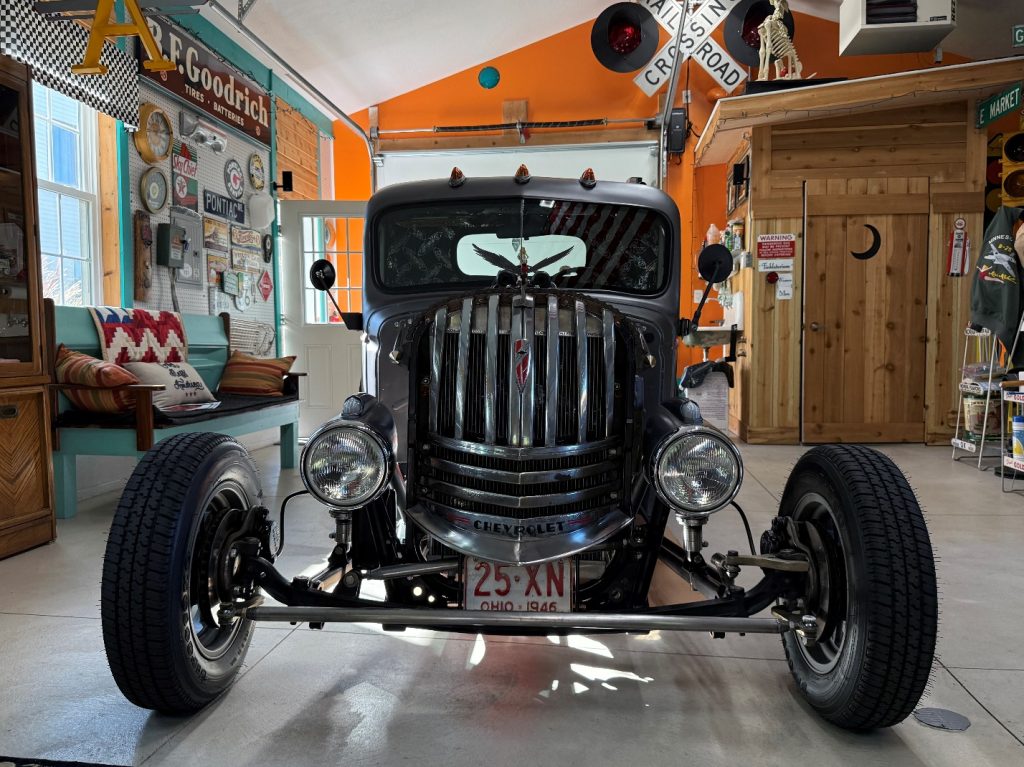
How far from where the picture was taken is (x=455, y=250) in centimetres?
257

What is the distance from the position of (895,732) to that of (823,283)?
17.1ft

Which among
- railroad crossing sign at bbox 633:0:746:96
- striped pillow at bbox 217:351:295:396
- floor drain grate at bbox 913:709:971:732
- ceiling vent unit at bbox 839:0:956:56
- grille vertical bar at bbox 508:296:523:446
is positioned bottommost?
floor drain grate at bbox 913:709:971:732

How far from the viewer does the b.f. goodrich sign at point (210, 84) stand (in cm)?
499

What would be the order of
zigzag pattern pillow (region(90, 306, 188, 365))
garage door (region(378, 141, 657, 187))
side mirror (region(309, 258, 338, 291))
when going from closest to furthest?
side mirror (region(309, 258, 338, 291)) < zigzag pattern pillow (region(90, 306, 188, 365)) < garage door (region(378, 141, 657, 187))

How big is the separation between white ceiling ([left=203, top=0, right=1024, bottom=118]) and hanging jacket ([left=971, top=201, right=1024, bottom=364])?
2.97 m

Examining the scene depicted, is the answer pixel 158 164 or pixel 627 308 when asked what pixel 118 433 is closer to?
pixel 158 164

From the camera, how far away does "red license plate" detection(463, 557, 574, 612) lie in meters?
1.62

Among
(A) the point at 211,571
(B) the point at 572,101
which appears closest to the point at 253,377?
(A) the point at 211,571

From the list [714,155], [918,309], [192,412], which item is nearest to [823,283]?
[918,309]

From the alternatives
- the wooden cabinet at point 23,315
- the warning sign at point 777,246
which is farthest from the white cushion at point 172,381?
the warning sign at point 777,246

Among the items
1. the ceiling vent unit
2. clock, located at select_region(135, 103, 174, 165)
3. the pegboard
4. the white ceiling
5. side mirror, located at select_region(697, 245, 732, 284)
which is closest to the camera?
side mirror, located at select_region(697, 245, 732, 284)

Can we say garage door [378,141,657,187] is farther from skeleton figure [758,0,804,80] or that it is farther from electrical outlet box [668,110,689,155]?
skeleton figure [758,0,804,80]

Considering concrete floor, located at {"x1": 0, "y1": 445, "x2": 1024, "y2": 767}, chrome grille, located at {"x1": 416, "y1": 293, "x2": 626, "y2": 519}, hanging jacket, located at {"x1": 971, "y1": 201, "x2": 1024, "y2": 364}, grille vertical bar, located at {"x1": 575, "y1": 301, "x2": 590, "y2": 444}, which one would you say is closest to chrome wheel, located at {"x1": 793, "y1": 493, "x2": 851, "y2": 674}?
concrete floor, located at {"x1": 0, "y1": 445, "x2": 1024, "y2": 767}

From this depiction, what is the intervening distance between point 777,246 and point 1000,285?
1719 millimetres
